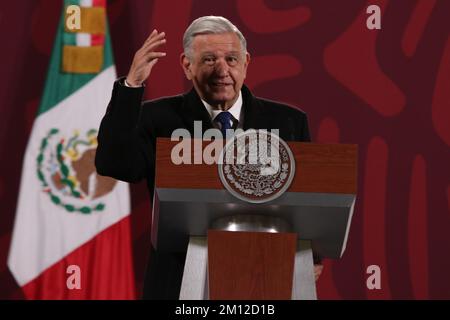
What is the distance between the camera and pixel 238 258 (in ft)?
6.33

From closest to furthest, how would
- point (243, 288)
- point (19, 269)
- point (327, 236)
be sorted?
point (243, 288) < point (327, 236) < point (19, 269)

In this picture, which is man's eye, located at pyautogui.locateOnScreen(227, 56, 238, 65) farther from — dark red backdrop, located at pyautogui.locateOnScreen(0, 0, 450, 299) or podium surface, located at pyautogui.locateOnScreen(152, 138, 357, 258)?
dark red backdrop, located at pyautogui.locateOnScreen(0, 0, 450, 299)

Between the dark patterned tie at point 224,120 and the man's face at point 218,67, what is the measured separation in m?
0.05

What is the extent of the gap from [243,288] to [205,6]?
2703 millimetres

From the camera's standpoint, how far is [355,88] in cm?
444

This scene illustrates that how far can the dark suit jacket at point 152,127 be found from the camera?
226 centimetres

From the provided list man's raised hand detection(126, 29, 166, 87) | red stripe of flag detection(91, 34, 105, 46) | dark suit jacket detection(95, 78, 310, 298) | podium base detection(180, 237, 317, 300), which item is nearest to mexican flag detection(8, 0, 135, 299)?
red stripe of flag detection(91, 34, 105, 46)

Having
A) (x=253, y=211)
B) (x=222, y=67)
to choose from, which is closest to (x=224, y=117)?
(x=222, y=67)

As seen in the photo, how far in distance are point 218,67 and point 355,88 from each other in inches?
80.1

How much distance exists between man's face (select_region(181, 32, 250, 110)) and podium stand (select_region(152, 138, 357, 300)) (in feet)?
1.97

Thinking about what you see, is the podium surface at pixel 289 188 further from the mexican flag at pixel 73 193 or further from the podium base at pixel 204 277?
the mexican flag at pixel 73 193

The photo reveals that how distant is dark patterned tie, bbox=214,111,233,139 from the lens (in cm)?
244

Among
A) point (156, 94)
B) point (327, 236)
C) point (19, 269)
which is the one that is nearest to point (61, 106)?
point (156, 94)
